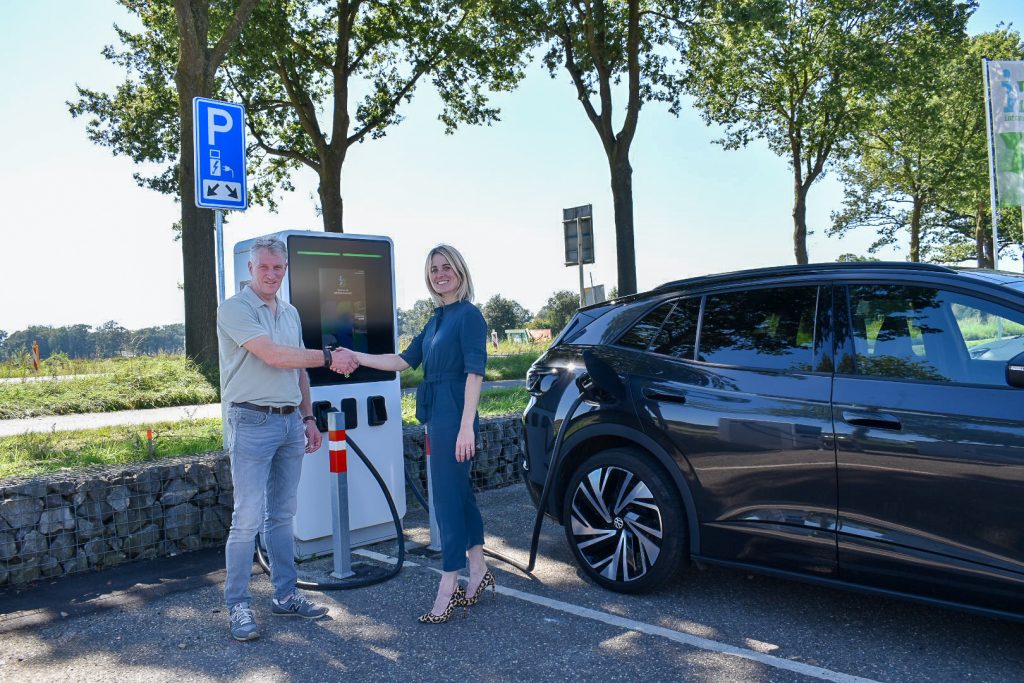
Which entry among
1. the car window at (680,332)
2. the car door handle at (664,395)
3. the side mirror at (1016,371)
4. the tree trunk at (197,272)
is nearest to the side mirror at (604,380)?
the car door handle at (664,395)

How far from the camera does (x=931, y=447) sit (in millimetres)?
3385

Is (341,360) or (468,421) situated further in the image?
(341,360)

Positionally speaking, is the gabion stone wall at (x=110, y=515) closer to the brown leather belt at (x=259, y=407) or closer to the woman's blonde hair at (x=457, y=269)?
the brown leather belt at (x=259, y=407)

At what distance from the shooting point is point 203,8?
12859 millimetres

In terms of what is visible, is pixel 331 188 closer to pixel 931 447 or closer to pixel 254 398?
pixel 254 398

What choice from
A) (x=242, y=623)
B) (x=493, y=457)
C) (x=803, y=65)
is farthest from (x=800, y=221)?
(x=242, y=623)

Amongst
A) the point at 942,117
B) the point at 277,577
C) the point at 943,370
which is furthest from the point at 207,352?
the point at 942,117

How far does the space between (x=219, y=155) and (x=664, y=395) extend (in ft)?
13.1

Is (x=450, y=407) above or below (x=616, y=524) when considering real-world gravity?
above

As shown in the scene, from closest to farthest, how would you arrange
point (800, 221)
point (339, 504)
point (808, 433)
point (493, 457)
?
point (808, 433), point (339, 504), point (493, 457), point (800, 221)

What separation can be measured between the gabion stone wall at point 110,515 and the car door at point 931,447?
3.99m

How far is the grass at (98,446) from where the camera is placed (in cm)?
576

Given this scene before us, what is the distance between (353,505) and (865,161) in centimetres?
3778

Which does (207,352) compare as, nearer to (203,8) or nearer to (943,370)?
(203,8)
